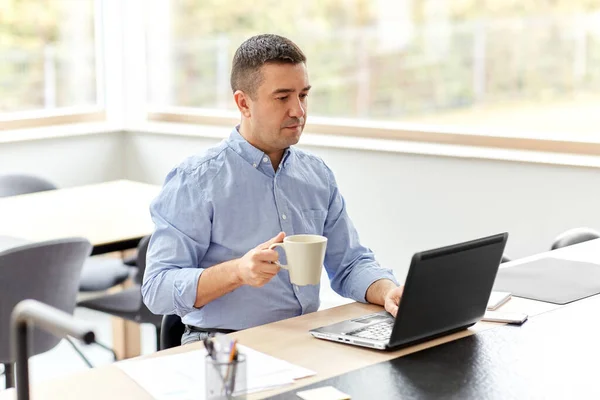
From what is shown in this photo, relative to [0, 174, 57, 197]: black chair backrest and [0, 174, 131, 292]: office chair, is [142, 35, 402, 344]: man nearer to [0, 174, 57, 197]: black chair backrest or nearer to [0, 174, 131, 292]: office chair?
[0, 174, 131, 292]: office chair

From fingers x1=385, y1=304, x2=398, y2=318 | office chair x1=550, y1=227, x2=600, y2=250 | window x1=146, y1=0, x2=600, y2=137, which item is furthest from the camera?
window x1=146, y1=0, x2=600, y2=137

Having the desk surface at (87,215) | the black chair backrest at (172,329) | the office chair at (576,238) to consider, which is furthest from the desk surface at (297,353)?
the desk surface at (87,215)

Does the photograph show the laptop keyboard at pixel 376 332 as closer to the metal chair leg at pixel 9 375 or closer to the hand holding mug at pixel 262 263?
the hand holding mug at pixel 262 263

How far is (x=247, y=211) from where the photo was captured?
214 centimetres

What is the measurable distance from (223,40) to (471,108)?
1.51 metres

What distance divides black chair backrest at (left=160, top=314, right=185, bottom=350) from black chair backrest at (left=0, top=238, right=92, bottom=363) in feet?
2.05

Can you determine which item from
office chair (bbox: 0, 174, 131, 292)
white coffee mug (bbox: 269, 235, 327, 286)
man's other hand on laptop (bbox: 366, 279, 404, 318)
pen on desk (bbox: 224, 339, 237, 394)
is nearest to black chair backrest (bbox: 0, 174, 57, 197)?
office chair (bbox: 0, 174, 131, 292)

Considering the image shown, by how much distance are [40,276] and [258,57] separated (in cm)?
105

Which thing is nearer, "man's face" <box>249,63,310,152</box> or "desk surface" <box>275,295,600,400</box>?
"desk surface" <box>275,295,600,400</box>

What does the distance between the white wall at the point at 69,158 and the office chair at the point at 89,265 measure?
2.74 feet

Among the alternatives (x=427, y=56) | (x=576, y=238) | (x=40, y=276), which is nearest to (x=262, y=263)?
(x=40, y=276)

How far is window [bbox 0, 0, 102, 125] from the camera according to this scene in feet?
16.5

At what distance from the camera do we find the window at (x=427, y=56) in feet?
13.0

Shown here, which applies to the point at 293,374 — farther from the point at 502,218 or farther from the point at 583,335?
the point at 502,218
